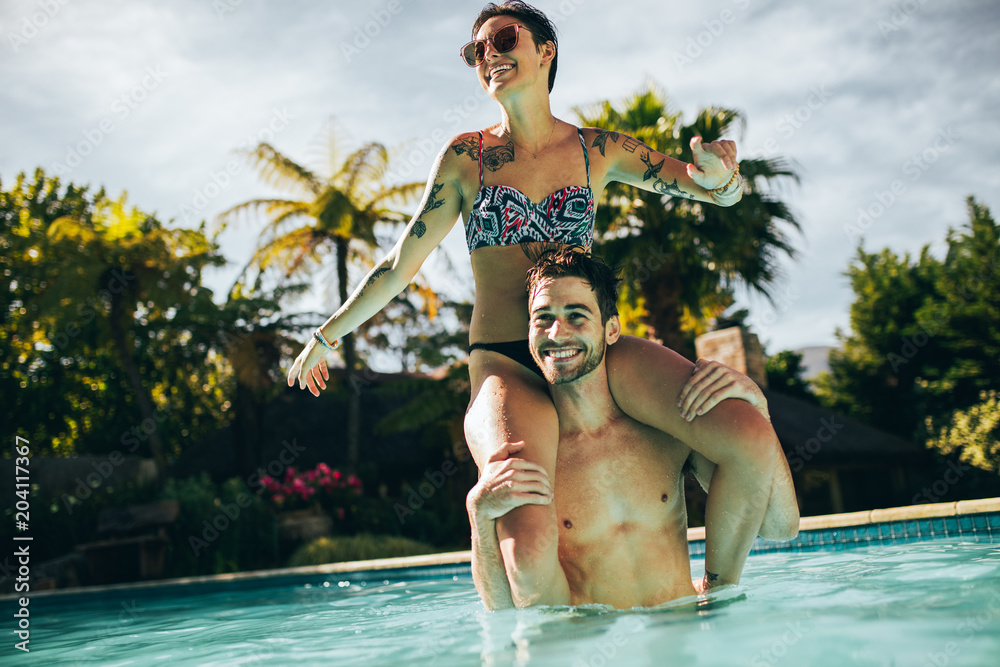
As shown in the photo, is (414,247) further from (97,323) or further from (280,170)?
(97,323)

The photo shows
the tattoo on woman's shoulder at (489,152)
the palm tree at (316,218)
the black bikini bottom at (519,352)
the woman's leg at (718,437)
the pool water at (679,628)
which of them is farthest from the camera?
the palm tree at (316,218)

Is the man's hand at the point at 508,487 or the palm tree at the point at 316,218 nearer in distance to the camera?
the man's hand at the point at 508,487

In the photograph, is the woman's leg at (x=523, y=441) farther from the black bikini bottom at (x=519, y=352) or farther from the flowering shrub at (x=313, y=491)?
the flowering shrub at (x=313, y=491)

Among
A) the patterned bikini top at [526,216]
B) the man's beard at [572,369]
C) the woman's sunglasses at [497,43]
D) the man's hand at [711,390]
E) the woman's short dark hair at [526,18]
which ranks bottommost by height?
the man's hand at [711,390]

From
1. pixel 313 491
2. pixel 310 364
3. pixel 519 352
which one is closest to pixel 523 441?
pixel 519 352

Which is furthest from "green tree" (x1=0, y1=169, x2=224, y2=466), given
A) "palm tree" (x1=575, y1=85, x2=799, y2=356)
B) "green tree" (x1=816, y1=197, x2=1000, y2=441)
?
"green tree" (x1=816, y1=197, x2=1000, y2=441)

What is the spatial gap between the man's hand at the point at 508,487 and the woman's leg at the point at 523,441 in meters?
0.03

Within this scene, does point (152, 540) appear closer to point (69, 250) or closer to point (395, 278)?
point (69, 250)

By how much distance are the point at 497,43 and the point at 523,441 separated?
1.51 metres

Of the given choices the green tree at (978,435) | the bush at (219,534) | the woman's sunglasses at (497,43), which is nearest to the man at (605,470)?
the woman's sunglasses at (497,43)

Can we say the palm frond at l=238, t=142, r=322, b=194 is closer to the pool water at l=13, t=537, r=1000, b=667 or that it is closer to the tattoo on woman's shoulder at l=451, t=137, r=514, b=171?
the pool water at l=13, t=537, r=1000, b=667

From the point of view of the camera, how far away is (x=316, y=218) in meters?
15.7

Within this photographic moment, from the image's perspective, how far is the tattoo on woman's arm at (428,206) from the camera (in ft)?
9.21

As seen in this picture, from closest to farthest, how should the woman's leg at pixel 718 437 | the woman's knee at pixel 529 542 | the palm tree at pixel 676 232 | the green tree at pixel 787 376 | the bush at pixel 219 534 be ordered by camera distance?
1. the woman's knee at pixel 529 542
2. the woman's leg at pixel 718 437
3. the bush at pixel 219 534
4. the palm tree at pixel 676 232
5. the green tree at pixel 787 376
